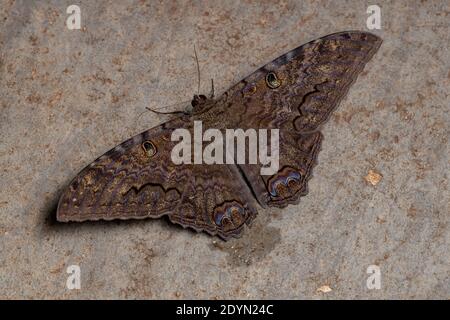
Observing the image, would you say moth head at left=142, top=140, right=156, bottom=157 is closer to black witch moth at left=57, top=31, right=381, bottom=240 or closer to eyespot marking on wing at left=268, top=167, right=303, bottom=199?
black witch moth at left=57, top=31, right=381, bottom=240

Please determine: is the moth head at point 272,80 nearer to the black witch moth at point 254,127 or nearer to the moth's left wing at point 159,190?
the black witch moth at point 254,127

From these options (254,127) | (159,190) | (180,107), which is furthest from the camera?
(180,107)

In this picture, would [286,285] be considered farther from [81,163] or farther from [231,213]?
[81,163]

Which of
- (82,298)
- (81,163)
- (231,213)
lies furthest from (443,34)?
(82,298)

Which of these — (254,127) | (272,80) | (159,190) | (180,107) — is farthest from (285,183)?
(180,107)

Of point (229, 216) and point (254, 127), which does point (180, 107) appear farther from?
point (229, 216)

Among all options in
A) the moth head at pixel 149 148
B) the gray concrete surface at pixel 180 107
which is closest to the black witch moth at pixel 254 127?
the moth head at pixel 149 148

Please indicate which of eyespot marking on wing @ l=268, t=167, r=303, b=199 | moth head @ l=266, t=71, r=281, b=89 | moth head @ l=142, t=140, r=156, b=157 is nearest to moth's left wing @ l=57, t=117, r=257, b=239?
moth head @ l=142, t=140, r=156, b=157
